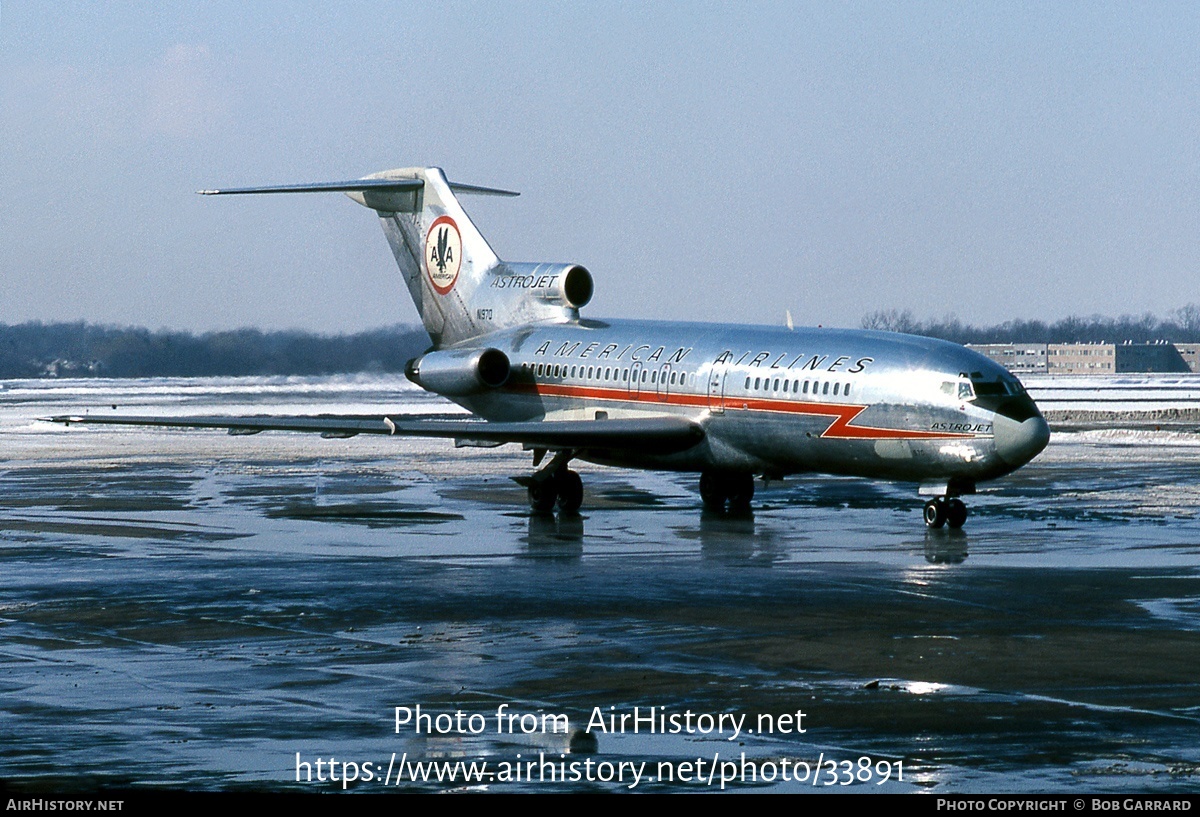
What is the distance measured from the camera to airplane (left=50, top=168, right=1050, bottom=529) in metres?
25.5

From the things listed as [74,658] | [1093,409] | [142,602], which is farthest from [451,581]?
[1093,409]

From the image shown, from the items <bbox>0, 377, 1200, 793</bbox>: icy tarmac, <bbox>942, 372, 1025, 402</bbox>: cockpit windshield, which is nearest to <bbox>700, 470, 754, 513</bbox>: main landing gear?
<bbox>0, 377, 1200, 793</bbox>: icy tarmac

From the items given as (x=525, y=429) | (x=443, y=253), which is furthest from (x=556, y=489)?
(x=443, y=253)

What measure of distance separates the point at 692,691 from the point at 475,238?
2374 cm

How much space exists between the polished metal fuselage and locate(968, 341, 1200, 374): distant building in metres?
158

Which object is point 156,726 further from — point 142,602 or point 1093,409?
point 1093,409

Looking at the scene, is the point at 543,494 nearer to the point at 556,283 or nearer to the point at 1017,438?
the point at 556,283

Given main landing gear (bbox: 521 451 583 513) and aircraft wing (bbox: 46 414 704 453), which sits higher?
aircraft wing (bbox: 46 414 704 453)

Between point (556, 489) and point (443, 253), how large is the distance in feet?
28.1

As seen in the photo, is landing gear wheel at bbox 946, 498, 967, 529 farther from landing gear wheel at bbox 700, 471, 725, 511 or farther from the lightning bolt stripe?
landing gear wheel at bbox 700, 471, 725, 511

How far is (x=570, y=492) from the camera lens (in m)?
29.3

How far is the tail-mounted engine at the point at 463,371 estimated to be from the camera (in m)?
32.7

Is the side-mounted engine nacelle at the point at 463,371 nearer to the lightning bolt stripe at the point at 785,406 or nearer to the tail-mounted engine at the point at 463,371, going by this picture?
the tail-mounted engine at the point at 463,371

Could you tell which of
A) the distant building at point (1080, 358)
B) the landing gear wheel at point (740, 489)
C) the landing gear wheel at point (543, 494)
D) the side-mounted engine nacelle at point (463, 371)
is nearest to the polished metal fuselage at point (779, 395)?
the side-mounted engine nacelle at point (463, 371)
